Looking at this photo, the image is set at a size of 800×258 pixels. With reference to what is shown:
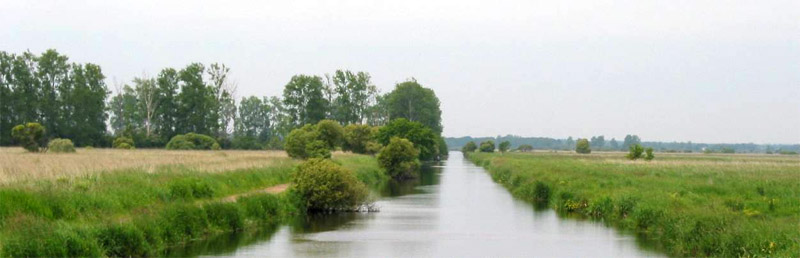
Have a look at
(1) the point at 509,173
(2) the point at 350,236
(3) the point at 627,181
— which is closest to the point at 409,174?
(1) the point at 509,173

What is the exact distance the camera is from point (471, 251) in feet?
→ 66.2

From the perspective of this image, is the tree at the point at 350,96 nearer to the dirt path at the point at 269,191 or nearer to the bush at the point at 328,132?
the bush at the point at 328,132

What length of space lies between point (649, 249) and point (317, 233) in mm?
9813

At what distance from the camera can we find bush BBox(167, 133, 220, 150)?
75250 millimetres

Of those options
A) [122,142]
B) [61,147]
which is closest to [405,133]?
[122,142]

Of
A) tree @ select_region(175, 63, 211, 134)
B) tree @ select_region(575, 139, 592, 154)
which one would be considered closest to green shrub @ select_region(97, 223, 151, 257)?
tree @ select_region(175, 63, 211, 134)

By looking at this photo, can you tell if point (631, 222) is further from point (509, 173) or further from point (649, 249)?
point (509, 173)

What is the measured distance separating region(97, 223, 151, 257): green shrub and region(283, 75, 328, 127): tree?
83.8m

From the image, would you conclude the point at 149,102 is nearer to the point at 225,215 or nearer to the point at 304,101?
the point at 304,101

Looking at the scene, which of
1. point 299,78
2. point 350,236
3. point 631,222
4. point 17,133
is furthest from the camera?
point 299,78

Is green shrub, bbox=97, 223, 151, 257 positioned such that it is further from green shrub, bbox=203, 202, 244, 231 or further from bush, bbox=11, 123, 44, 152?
bush, bbox=11, 123, 44, 152

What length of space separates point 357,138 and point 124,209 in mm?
58280

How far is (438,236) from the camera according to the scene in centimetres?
2328

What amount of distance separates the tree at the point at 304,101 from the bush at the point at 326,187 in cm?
7175
